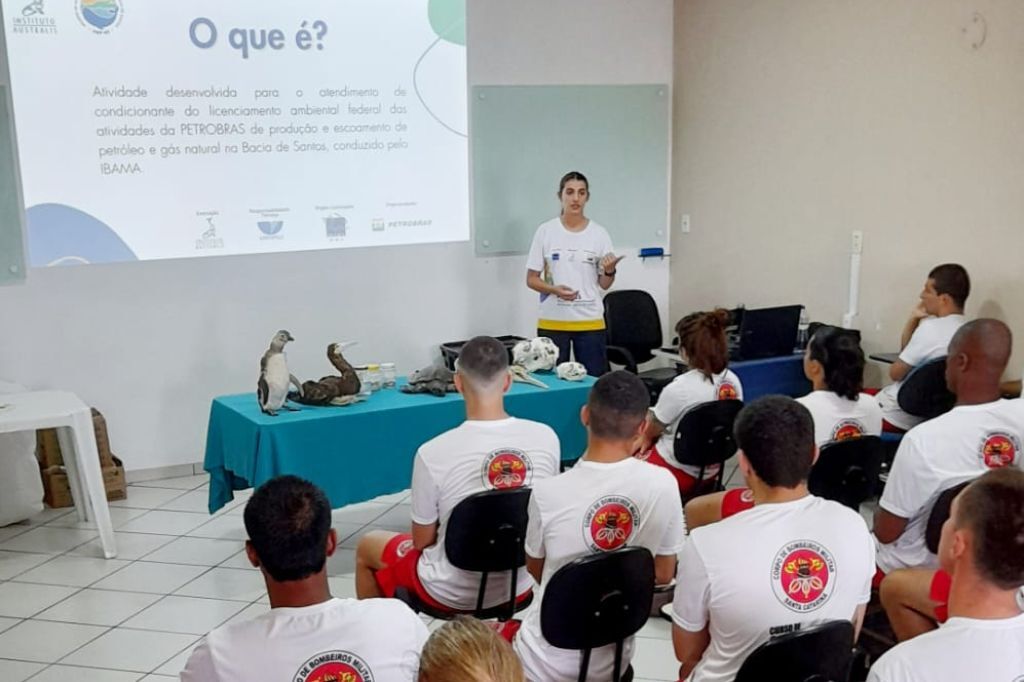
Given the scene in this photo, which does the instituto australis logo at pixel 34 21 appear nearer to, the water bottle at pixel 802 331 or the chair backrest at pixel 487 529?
the chair backrest at pixel 487 529

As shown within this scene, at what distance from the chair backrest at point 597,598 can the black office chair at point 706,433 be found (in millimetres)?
1526

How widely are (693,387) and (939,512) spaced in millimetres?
1325

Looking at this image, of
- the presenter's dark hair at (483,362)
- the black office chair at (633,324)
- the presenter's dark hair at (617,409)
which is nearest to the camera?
the presenter's dark hair at (617,409)

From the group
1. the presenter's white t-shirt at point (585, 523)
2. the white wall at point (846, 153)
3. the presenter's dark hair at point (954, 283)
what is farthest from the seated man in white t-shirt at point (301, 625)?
the white wall at point (846, 153)

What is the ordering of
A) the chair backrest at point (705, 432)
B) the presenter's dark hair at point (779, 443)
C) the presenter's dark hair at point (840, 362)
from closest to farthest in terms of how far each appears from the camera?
the presenter's dark hair at point (779, 443) < the presenter's dark hair at point (840, 362) < the chair backrest at point (705, 432)

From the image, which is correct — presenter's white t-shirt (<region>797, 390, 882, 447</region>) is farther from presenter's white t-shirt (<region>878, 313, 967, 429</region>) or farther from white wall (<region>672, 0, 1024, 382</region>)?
white wall (<region>672, 0, 1024, 382</region>)

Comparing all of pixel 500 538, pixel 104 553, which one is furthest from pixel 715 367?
pixel 104 553

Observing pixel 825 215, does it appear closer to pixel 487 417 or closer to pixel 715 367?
pixel 715 367

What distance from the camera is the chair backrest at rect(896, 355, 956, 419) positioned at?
13.7 ft

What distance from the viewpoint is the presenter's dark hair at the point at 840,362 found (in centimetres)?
326

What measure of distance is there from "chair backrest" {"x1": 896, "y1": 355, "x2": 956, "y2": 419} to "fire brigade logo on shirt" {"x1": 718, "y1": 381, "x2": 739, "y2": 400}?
0.87 meters

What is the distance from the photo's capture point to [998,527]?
5.35ft

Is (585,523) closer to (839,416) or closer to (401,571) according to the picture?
(401,571)

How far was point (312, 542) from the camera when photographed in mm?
1783
